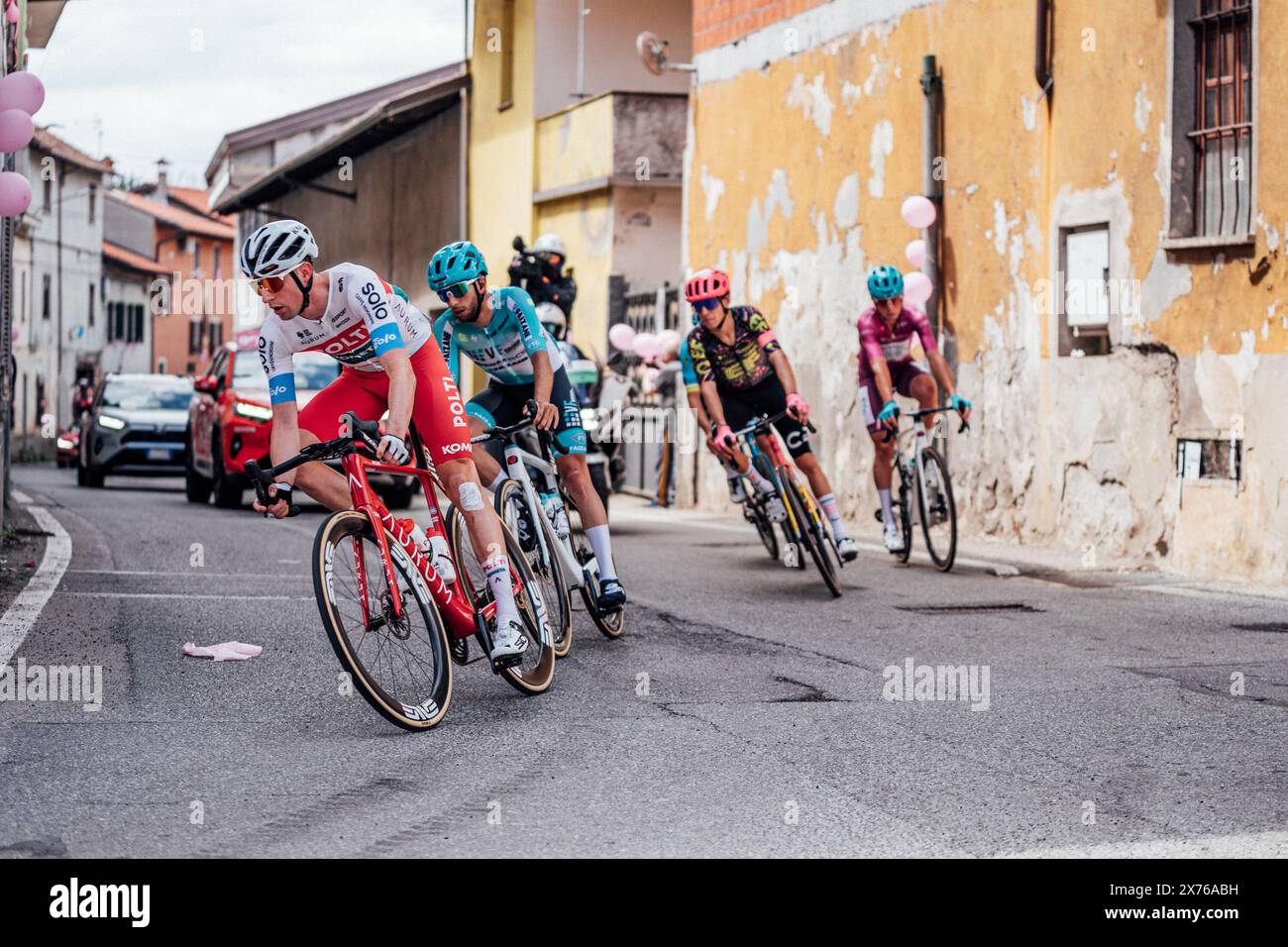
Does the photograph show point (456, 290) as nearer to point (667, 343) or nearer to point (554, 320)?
point (554, 320)

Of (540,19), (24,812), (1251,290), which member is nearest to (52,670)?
(24,812)

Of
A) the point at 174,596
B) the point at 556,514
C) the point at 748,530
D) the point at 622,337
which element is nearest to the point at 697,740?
the point at 556,514

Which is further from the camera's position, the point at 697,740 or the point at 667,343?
the point at 667,343

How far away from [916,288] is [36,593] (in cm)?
793

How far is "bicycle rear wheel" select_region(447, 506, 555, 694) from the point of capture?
7.50 meters

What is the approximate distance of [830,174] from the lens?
730 inches

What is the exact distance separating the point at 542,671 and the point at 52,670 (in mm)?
1994

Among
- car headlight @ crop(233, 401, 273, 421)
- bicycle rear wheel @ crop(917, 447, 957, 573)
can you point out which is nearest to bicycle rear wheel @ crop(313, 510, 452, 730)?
bicycle rear wheel @ crop(917, 447, 957, 573)

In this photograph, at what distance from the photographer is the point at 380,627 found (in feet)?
21.8

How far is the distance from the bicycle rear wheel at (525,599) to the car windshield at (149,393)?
709 inches

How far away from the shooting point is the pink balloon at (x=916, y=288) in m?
15.6

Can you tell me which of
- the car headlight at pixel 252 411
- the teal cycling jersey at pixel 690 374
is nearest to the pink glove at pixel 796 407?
the teal cycling jersey at pixel 690 374

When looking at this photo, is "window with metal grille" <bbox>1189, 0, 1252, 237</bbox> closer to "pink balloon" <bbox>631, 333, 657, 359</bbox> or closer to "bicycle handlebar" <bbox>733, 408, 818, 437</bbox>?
"bicycle handlebar" <bbox>733, 408, 818, 437</bbox>

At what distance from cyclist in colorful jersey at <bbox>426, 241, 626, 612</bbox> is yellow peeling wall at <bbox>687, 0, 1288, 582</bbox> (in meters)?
5.03
